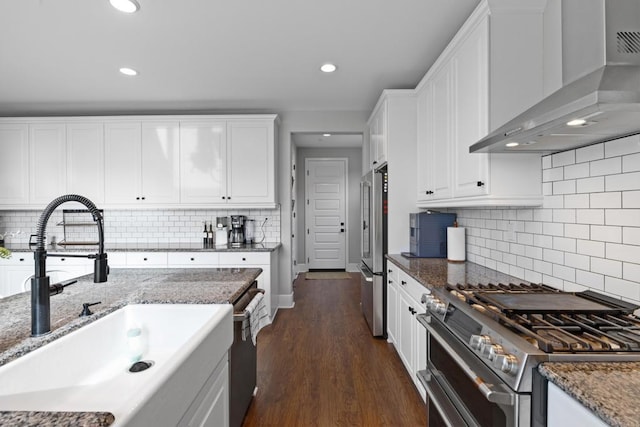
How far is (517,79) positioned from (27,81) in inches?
169

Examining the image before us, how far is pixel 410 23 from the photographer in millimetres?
2254

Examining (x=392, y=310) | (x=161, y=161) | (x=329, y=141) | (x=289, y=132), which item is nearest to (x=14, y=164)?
(x=161, y=161)

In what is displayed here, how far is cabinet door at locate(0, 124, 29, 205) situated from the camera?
3.94 metres

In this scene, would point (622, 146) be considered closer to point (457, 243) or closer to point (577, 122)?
point (577, 122)

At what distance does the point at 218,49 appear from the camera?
8.57ft

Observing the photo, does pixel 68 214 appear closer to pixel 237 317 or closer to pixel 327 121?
pixel 327 121

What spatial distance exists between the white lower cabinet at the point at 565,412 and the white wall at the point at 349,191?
5.89 m

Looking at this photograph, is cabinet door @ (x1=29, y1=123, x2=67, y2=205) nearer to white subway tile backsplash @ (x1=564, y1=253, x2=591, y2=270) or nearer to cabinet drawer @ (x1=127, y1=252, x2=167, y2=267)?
cabinet drawer @ (x1=127, y1=252, x2=167, y2=267)

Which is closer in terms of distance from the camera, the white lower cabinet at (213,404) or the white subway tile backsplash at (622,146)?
the white lower cabinet at (213,404)

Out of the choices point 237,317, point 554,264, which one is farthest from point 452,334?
point 237,317

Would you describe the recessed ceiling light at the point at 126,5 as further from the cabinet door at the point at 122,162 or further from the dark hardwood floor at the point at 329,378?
the dark hardwood floor at the point at 329,378

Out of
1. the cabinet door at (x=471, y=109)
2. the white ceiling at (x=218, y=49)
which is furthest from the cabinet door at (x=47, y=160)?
the cabinet door at (x=471, y=109)

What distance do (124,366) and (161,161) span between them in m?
3.15

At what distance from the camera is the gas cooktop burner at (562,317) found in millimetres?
951
